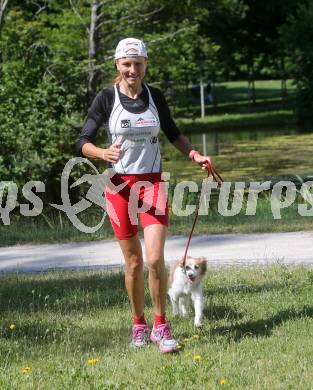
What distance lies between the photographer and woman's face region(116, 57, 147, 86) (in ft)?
22.2

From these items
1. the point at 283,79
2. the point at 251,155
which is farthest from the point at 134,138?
the point at 283,79

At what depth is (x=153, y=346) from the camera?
6.93 metres

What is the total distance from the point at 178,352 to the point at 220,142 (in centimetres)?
3313

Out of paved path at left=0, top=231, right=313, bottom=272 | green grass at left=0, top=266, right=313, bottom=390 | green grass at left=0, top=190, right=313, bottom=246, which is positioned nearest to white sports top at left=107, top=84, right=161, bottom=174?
green grass at left=0, top=266, right=313, bottom=390

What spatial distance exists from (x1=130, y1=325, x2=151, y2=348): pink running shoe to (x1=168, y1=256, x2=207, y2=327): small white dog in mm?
795

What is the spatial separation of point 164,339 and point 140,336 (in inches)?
12.8

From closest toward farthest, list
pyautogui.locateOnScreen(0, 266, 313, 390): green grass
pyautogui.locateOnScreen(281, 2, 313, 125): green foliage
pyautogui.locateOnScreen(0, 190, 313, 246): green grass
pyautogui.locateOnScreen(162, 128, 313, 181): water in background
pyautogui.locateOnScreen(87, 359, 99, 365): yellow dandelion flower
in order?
pyautogui.locateOnScreen(0, 266, 313, 390): green grass, pyautogui.locateOnScreen(87, 359, 99, 365): yellow dandelion flower, pyautogui.locateOnScreen(0, 190, 313, 246): green grass, pyautogui.locateOnScreen(162, 128, 313, 181): water in background, pyautogui.locateOnScreen(281, 2, 313, 125): green foliage

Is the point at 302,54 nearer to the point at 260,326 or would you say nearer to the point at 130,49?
the point at 260,326

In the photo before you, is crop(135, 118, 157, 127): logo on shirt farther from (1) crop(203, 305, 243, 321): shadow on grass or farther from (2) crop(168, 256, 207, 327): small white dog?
(1) crop(203, 305, 243, 321): shadow on grass

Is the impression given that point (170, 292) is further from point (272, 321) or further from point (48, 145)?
point (48, 145)

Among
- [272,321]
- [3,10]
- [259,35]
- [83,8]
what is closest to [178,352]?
[272,321]

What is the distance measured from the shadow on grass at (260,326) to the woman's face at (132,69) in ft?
6.65

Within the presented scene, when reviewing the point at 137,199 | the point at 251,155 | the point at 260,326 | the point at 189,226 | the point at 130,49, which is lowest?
the point at 251,155

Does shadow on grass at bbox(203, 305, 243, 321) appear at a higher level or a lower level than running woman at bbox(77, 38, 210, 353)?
lower
